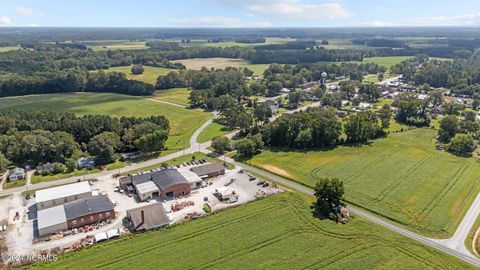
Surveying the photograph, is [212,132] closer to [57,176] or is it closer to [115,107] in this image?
[57,176]

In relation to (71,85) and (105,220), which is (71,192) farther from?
(71,85)

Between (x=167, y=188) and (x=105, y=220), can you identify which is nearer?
(x=105, y=220)

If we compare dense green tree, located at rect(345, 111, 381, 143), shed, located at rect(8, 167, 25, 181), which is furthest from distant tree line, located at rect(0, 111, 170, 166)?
dense green tree, located at rect(345, 111, 381, 143)

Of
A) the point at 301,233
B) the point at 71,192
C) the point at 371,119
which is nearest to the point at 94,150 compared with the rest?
the point at 71,192

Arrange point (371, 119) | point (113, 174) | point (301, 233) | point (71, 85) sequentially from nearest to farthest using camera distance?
point (301, 233), point (113, 174), point (371, 119), point (71, 85)

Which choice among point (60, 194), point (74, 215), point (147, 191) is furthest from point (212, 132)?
point (74, 215)

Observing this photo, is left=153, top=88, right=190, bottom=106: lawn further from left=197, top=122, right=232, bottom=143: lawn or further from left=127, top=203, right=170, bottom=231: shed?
left=127, top=203, right=170, bottom=231: shed
